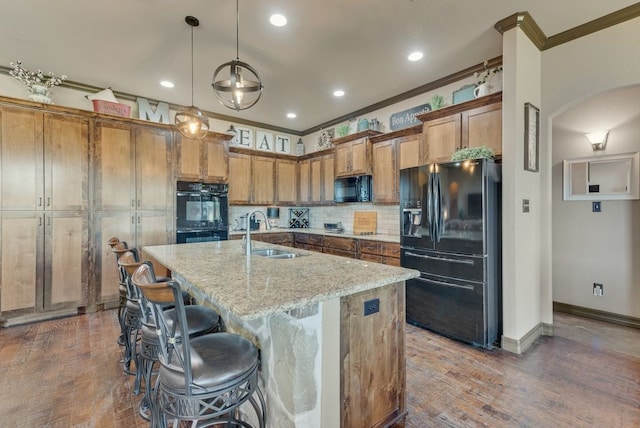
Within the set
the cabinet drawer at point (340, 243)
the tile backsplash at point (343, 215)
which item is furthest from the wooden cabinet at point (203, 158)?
the cabinet drawer at point (340, 243)

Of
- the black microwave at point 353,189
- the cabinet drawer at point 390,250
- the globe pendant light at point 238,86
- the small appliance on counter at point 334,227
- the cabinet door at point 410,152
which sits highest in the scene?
the globe pendant light at point 238,86

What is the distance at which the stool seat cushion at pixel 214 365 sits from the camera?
1173 millimetres

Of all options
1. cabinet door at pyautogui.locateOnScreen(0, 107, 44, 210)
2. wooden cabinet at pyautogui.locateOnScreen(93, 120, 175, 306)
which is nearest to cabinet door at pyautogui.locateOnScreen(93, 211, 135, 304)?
wooden cabinet at pyautogui.locateOnScreen(93, 120, 175, 306)

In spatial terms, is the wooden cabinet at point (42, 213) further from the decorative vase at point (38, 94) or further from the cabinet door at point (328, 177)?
the cabinet door at point (328, 177)

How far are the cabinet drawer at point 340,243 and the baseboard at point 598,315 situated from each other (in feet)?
8.83

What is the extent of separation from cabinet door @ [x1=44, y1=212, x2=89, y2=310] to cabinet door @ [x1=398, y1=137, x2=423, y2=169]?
415 centimetres

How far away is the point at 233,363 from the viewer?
1.26m

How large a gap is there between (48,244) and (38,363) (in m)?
1.58

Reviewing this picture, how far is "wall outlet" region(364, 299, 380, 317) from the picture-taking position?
156 cm

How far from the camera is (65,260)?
3559 mm

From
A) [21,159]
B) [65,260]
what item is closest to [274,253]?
[65,260]

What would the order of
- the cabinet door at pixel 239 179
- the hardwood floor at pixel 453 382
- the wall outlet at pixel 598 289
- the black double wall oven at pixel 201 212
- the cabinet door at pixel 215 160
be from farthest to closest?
the cabinet door at pixel 239 179 < the cabinet door at pixel 215 160 < the black double wall oven at pixel 201 212 < the wall outlet at pixel 598 289 < the hardwood floor at pixel 453 382

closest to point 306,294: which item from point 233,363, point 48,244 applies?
point 233,363

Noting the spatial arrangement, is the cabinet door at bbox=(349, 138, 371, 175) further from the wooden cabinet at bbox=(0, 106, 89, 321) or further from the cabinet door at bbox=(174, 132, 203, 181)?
the wooden cabinet at bbox=(0, 106, 89, 321)
